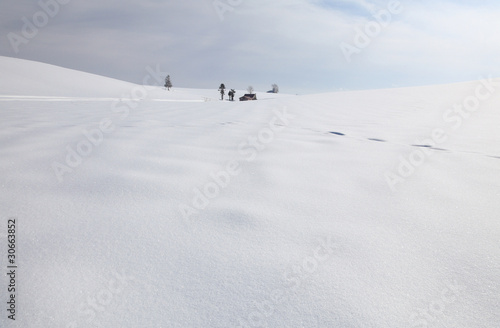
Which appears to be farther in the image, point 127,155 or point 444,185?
point 127,155

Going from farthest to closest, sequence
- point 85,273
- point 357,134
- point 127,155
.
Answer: point 357,134, point 127,155, point 85,273

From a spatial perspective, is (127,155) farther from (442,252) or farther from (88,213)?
(442,252)

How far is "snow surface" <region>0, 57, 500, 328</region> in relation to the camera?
731 mm

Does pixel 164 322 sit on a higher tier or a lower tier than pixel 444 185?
lower

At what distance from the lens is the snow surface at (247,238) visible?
0.73m

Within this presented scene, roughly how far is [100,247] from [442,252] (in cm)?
110

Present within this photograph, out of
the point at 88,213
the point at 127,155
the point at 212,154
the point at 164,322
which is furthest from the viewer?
the point at 212,154

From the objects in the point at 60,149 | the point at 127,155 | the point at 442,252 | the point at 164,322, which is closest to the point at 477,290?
the point at 442,252

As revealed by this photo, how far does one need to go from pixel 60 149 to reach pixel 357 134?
2.51 meters

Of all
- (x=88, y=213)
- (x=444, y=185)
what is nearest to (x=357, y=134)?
(x=444, y=185)

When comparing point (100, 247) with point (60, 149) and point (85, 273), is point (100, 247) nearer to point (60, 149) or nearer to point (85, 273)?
point (85, 273)

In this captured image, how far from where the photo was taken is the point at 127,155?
6.12ft

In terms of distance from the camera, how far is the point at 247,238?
3.30 feet

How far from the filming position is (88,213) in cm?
112
